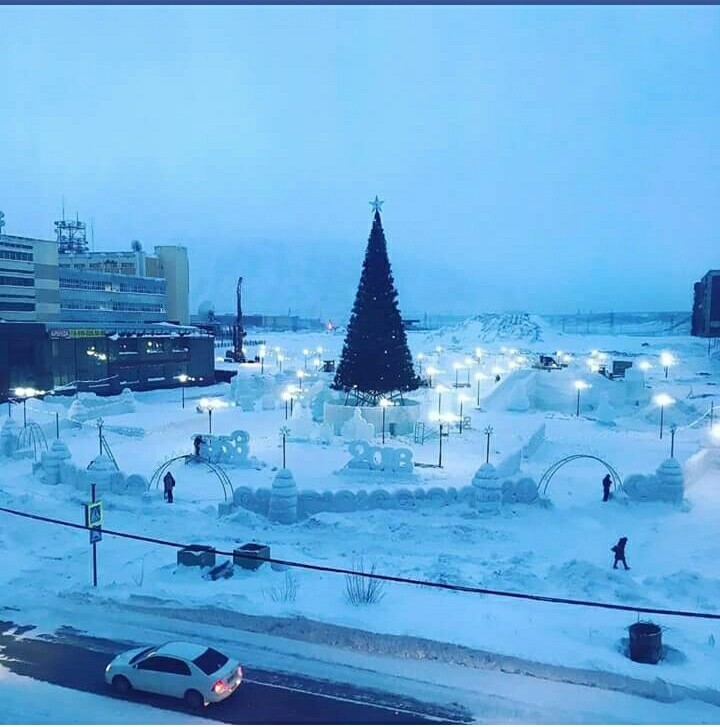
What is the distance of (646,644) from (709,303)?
71446 mm

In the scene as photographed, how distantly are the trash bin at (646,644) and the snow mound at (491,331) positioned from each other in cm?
10077

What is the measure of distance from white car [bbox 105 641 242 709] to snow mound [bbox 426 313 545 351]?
103 meters

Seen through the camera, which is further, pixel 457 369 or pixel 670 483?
pixel 457 369

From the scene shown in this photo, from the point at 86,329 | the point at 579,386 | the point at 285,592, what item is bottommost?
the point at 285,592

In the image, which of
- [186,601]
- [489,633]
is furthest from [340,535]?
[489,633]

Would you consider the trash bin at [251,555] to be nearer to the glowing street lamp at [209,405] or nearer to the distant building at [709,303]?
the glowing street lamp at [209,405]

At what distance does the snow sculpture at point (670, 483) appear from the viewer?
20.6 metres

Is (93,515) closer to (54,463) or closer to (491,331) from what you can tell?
(54,463)

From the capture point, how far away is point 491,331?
12544cm

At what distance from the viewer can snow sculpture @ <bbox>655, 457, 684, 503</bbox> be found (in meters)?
20.6

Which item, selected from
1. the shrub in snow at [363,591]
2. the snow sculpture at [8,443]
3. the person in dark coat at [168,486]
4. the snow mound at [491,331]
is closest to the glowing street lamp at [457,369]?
the snow sculpture at [8,443]

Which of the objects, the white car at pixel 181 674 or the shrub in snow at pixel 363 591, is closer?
the white car at pixel 181 674

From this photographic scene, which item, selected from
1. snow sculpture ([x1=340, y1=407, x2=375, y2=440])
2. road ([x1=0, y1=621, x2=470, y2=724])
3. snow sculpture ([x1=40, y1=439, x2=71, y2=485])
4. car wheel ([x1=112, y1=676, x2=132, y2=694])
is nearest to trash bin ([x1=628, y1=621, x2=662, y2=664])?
road ([x1=0, y1=621, x2=470, y2=724])

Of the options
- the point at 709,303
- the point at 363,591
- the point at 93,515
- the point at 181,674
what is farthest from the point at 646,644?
the point at 709,303
